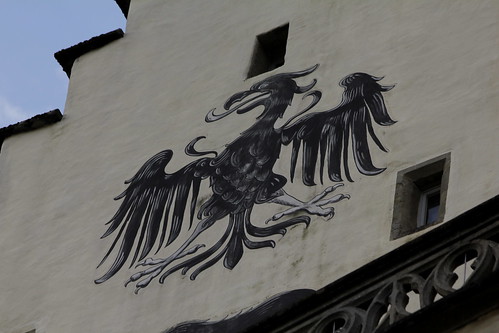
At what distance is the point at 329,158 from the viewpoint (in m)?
15.8

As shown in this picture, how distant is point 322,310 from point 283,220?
10.6 feet

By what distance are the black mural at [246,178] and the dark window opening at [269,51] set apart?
0.32 metres

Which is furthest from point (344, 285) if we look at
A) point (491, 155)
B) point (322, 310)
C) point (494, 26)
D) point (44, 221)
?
point (44, 221)

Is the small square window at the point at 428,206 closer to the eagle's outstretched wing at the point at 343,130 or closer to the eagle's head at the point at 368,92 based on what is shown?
the eagle's outstretched wing at the point at 343,130

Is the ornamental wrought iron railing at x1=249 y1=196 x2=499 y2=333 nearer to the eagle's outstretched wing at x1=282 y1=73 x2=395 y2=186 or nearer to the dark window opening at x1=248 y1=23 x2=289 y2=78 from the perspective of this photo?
the eagle's outstretched wing at x1=282 y1=73 x2=395 y2=186

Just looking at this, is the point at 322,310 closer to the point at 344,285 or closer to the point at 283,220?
the point at 344,285

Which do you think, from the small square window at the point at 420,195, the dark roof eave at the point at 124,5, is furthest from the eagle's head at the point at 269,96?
the dark roof eave at the point at 124,5

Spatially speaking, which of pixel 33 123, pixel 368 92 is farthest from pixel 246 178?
pixel 33 123

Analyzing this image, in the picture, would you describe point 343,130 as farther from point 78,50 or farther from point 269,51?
point 78,50

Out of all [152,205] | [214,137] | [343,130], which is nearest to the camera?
[343,130]

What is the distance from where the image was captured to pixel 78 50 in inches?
738

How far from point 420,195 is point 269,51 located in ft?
8.98

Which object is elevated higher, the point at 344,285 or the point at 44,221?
the point at 344,285

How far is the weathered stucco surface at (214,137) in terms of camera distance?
14961mm
